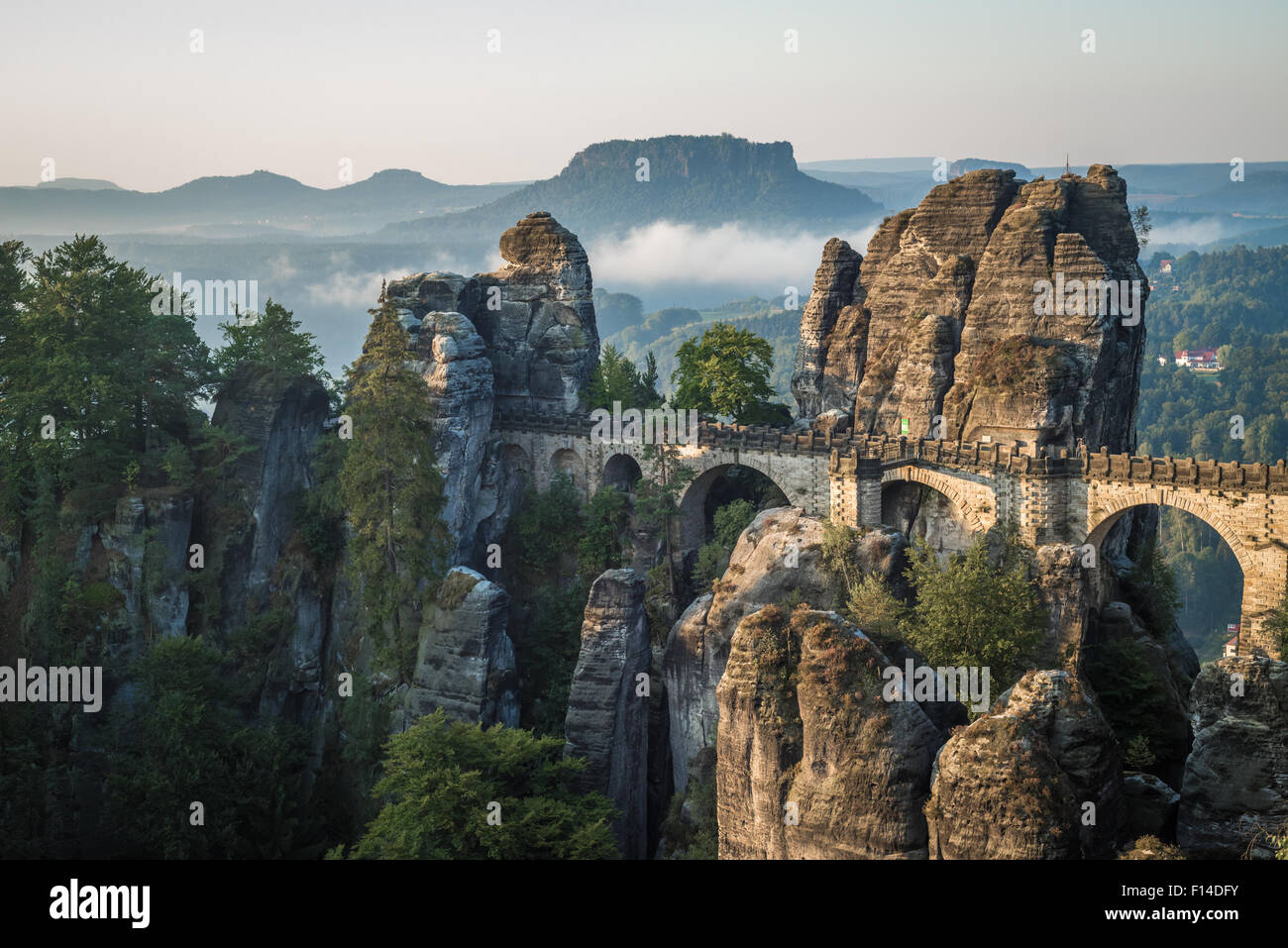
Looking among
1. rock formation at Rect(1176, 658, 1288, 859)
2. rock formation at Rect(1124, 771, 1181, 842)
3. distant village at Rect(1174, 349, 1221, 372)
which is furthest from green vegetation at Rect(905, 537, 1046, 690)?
distant village at Rect(1174, 349, 1221, 372)

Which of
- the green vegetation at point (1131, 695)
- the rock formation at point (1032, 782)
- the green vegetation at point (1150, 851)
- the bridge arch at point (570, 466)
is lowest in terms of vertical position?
the green vegetation at point (1131, 695)

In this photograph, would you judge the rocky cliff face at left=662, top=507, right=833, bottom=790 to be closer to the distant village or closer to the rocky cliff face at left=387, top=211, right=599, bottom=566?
the rocky cliff face at left=387, top=211, right=599, bottom=566

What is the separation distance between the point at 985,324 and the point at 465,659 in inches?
932

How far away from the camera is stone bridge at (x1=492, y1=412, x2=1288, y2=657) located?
38.7 metres

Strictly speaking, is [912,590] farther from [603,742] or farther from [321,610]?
[321,610]

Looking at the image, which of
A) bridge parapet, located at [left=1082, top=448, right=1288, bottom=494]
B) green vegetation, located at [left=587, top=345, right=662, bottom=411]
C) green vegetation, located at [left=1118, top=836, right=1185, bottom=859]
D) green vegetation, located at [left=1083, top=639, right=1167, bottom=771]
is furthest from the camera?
green vegetation, located at [left=587, top=345, right=662, bottom=411]

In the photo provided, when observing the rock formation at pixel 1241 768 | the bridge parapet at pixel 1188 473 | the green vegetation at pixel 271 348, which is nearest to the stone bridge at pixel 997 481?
the bridge parapet at pixel 1188 473

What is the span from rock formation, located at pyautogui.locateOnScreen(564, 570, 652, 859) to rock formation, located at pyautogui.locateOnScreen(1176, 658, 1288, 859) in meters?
19.8

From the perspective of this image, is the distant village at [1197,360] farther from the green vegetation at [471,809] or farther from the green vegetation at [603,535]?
the green vegetation at [471,809]

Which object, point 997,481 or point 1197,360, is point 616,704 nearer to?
point 997,481

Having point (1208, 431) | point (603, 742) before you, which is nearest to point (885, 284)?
point (603, 742)

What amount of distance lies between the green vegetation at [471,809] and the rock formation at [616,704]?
181 inches

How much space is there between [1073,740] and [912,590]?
19.9 metres

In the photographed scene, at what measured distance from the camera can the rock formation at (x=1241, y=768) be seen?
22000 mm
